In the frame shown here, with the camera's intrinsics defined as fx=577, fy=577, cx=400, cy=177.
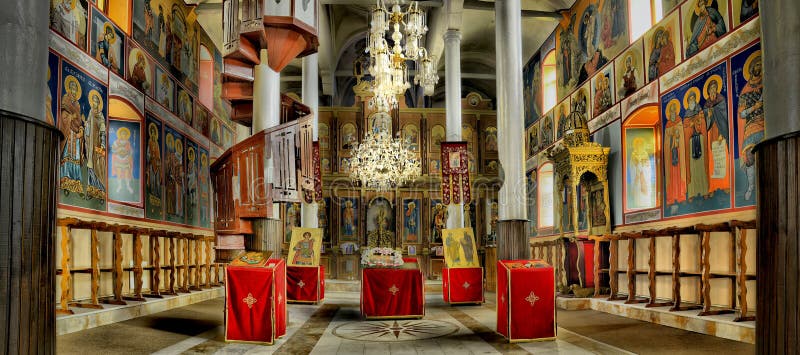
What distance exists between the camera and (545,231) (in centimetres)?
1659

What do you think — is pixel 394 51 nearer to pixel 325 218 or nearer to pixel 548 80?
pixel 548 80

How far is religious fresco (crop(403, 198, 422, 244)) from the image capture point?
20.5 meters

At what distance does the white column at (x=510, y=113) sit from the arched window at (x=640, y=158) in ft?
10.1

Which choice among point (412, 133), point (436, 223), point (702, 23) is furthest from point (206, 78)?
point (702, 23)

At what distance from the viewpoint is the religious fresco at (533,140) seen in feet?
57.9

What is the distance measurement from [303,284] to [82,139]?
4.81 meters

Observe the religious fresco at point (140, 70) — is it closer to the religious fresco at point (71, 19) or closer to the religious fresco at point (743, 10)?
the religious fresco at point (71, 19)

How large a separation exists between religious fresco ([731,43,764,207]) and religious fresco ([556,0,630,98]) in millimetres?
3878

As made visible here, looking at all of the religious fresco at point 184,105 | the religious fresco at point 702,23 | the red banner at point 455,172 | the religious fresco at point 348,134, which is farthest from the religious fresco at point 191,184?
the religious fresco at point 702,23

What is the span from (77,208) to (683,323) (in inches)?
342

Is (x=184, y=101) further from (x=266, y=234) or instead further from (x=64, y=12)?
(x=266, y=234)

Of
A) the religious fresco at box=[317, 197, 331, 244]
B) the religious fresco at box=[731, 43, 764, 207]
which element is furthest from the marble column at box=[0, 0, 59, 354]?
the religious fresco at box=[317, 197, 331, 244]

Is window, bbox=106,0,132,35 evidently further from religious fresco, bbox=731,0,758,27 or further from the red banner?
religious fresco, bbox=731,0,758,27

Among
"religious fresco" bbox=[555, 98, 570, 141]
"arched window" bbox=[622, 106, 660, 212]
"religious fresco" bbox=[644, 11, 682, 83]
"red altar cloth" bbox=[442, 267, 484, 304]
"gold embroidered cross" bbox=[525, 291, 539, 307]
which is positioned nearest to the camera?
"gold embroidered cross" bbox=[525, 291, 539, 307]
